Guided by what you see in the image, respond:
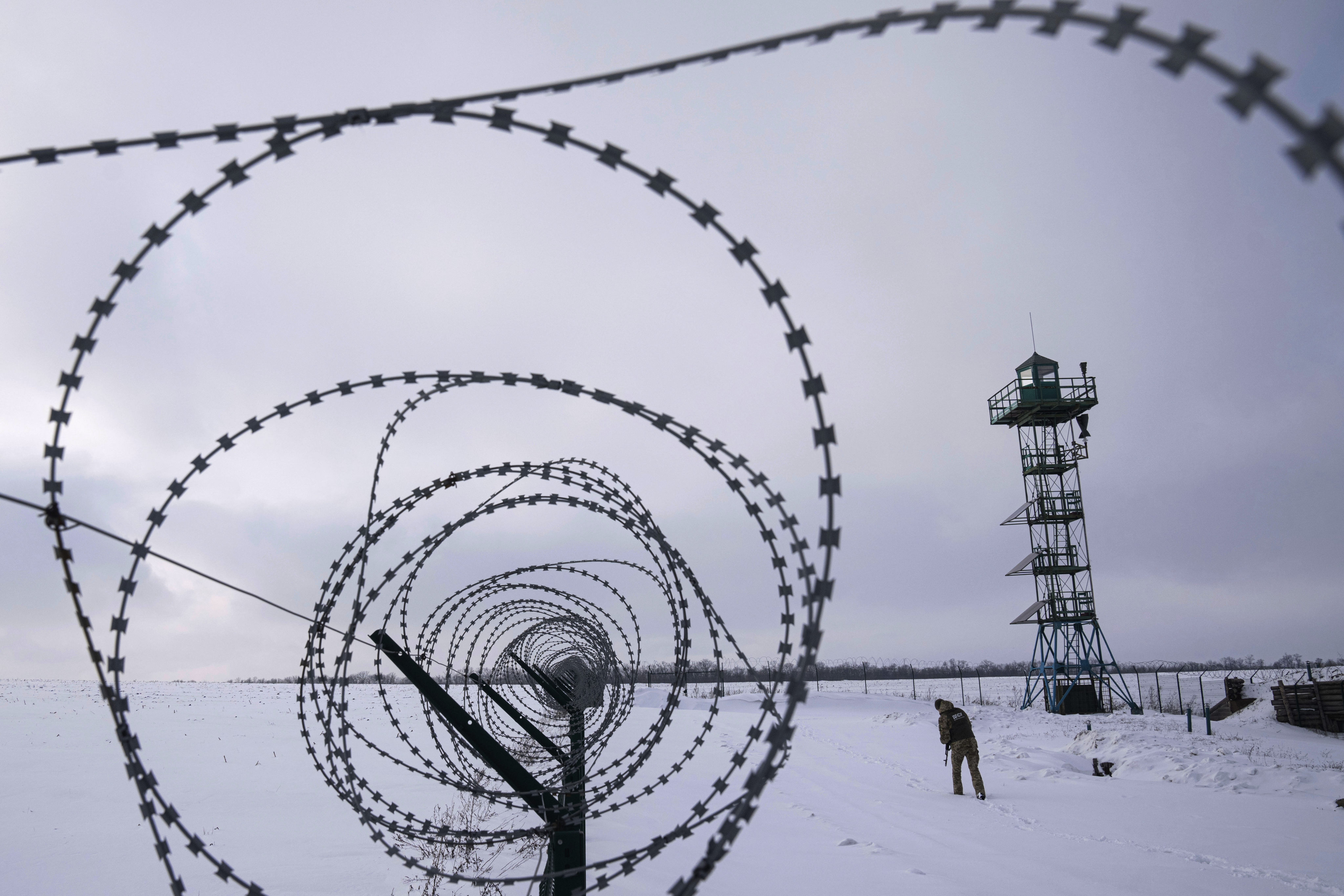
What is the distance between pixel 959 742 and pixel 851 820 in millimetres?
3372

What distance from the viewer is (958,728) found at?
12.5 m

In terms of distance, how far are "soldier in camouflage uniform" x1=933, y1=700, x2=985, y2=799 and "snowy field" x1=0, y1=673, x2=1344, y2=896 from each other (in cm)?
34

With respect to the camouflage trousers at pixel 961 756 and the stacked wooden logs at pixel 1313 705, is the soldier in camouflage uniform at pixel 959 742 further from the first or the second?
the stacked wooden logs at pixel 1313 705

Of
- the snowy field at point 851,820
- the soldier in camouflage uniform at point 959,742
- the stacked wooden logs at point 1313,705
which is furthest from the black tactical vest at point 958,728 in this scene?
the stacked wooden logs at point 1313,705

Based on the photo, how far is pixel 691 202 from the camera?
2576mm

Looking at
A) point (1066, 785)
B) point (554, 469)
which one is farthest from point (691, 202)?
point (1066, 785)

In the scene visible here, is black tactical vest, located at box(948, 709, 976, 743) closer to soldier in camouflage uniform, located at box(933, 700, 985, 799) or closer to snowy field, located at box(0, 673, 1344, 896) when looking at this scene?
soldier in camouflage uniform, located at box(933, 700, 985, 799)

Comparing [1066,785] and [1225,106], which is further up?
[1225,106]

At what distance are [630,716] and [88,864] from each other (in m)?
27.3

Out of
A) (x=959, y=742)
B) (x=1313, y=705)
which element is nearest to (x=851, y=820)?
(x=959, y=742)

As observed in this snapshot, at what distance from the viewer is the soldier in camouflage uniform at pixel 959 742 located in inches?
479

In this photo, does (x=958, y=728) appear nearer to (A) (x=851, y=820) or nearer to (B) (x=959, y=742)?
(B) (x=959, y=742)

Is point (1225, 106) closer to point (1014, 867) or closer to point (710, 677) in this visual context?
point (1014, 867)

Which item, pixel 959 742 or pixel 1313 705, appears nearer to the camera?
pixel 959 742
